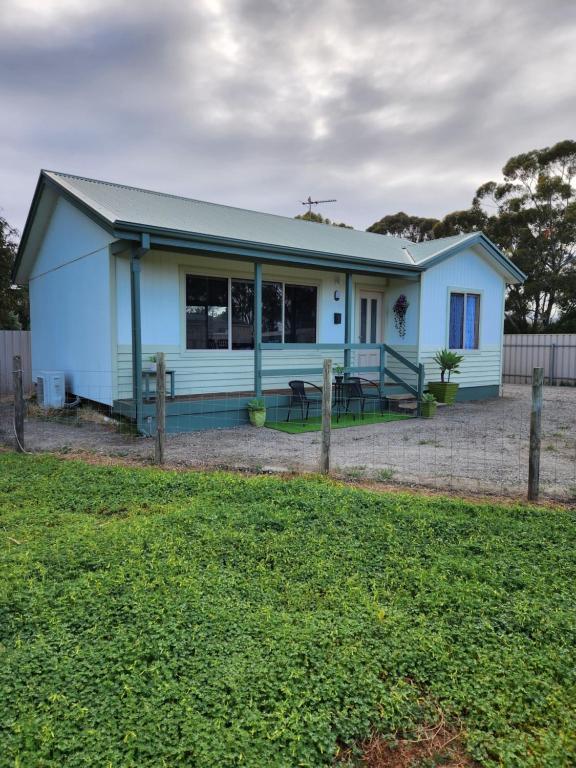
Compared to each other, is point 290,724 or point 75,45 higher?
point 75,45

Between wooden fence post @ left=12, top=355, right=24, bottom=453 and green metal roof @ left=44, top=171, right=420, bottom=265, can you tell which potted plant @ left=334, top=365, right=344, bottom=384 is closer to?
green metal roof @ left=44, top=171, right=420, bottom=265

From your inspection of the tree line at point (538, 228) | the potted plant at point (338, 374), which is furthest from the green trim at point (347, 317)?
the tree line at point (538, 228)

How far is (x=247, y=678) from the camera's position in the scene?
2.20m

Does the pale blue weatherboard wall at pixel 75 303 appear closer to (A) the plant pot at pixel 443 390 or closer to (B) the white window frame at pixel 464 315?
(A) the plant pot at pixel 443 390

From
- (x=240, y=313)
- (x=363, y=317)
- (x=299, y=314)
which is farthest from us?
(x=363, y=317)

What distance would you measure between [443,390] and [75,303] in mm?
8291

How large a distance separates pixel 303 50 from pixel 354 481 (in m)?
9.05

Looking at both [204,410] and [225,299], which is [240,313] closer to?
[225,299]

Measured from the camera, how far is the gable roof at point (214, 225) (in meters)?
8.09

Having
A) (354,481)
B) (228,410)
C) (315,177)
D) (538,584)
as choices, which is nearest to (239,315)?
(228,410)

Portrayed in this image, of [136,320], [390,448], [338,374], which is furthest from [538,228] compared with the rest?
[136,320]

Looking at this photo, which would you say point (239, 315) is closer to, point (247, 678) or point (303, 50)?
point (303, 50)

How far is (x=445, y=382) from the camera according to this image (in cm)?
1183

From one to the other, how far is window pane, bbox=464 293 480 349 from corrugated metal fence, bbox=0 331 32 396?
12.1 m
